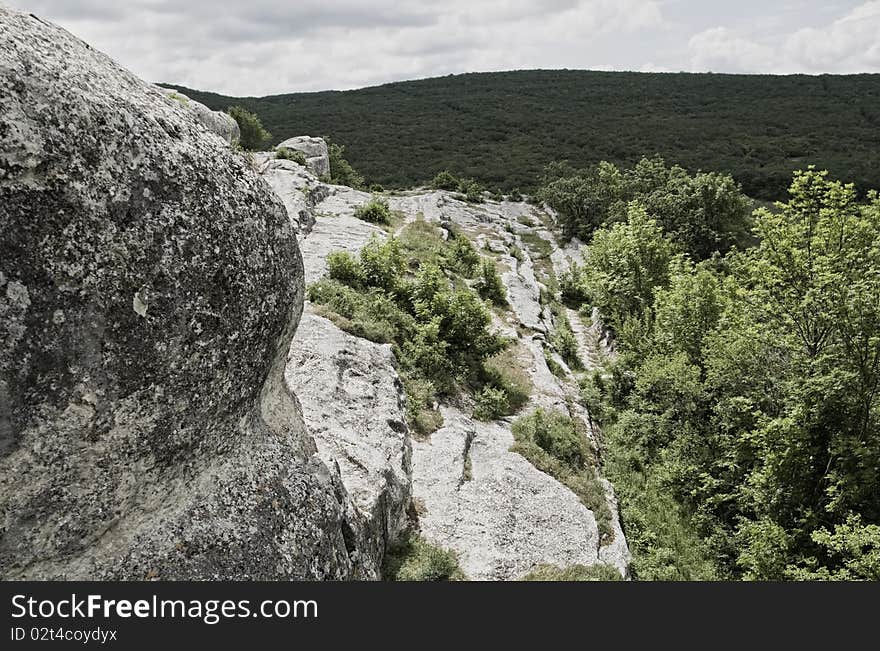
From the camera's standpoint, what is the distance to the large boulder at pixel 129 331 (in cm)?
486

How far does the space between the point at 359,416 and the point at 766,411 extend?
38.9 feet

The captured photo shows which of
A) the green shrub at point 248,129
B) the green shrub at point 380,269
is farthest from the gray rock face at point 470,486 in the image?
the green shrub at point 248,129

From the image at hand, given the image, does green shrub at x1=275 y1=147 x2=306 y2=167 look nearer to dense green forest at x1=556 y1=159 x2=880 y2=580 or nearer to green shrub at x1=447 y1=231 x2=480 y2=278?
green shrub at x1=447 y1=231 x2=480 y2=278

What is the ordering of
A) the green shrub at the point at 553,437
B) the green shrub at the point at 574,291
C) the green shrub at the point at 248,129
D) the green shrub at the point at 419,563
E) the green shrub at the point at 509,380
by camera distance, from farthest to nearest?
the green shrub at the point at 248,129 → the green shrub at the point at 574,291 → the green shrub at the point at 509,380 → the green shrub at the point at 553,437 → the green shrub at the point at 419,563

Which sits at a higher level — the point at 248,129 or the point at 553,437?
the point at 248,129

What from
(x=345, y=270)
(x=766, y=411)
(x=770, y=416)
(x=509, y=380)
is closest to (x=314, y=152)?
(x=345, y=270)

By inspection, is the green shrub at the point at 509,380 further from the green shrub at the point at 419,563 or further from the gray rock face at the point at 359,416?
the green shrub at the point at 419,563

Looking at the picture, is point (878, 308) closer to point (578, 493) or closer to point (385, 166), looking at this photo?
point (578, 493)

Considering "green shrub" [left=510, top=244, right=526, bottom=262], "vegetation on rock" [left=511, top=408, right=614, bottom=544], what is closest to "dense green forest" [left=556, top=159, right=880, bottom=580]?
"vegetation on rock" [left=511, top=408, right=614, bottom=544]

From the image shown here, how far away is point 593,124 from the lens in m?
109

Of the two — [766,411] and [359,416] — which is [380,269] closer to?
[359,416]

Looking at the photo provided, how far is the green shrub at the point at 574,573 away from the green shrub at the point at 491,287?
18.7 metres

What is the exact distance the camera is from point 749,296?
56.9 ft

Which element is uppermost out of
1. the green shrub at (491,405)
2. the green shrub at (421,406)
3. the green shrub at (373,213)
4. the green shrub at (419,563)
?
the green shrub at (373,213)
